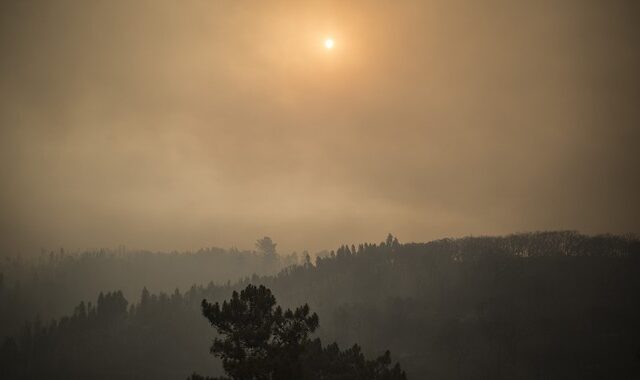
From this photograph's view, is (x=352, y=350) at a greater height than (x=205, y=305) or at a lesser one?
lesser

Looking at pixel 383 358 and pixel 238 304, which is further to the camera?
pixel 383 358

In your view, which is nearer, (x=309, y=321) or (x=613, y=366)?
(x=309, y=321)

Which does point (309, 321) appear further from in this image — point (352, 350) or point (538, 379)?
point (538, 379)

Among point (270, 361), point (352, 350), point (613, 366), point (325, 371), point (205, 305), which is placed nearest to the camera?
point (270, 361)

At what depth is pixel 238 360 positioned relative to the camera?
36094mm

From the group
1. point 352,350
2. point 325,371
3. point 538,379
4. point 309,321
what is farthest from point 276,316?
point 538,379

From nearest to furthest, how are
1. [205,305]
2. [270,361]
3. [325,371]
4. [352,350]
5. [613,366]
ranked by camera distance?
1. [270,361]
2. [205,305]
3. [325,371]
4. [352,350]
5. [613,366]

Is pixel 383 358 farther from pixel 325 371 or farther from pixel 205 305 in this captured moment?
pixel 205 305

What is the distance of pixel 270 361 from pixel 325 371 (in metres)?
14.8

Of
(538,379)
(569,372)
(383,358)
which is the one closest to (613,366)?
(569,372)

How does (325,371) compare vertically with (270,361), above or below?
below

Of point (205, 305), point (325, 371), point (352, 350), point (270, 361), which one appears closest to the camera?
point (270, 361)

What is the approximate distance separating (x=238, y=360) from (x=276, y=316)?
4.26m

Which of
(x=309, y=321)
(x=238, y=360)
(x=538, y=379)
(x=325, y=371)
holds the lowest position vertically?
(x=538, y=379)
